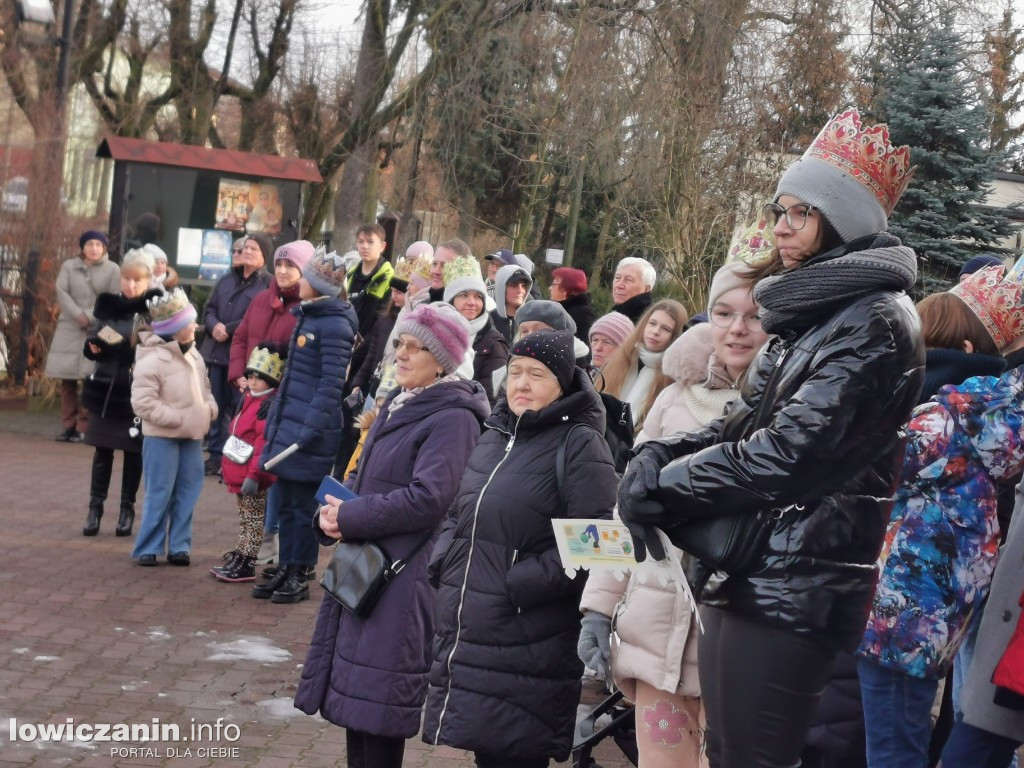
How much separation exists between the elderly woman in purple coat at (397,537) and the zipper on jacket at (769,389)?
197cm

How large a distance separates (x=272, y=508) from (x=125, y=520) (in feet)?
5.79

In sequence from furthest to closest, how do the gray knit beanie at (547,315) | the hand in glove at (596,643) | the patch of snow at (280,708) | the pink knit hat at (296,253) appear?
the pink knit hat at (296,253) < the gray knit beanie at (547,315) < the patch of snow at (280,708) < the hand in glove at (596,643)

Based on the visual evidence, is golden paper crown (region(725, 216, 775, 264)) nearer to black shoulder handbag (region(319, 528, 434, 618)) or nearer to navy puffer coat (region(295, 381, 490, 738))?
navy puffer coat (region(295, 381, 490, 738))

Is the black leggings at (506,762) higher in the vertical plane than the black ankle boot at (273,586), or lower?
higher

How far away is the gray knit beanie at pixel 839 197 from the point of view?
3.11 metres

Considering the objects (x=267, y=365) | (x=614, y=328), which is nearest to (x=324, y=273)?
(x=267, y=365)

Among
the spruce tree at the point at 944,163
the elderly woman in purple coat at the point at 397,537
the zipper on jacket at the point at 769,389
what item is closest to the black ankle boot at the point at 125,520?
the elderly woman in purple coat at the point at 397,537

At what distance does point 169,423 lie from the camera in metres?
8.58

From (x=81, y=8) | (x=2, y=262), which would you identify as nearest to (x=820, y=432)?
(x=2, y=262)

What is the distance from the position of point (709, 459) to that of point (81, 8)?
2686cm

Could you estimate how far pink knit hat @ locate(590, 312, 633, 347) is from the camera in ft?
23.8

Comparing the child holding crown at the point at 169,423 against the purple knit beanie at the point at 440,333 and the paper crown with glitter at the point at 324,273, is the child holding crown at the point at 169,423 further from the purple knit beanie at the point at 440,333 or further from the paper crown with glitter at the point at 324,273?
the purple knit beanie at the point at 440,333

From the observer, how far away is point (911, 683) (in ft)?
14.5

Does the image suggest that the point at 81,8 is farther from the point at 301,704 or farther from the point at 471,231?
the point at 301,704
